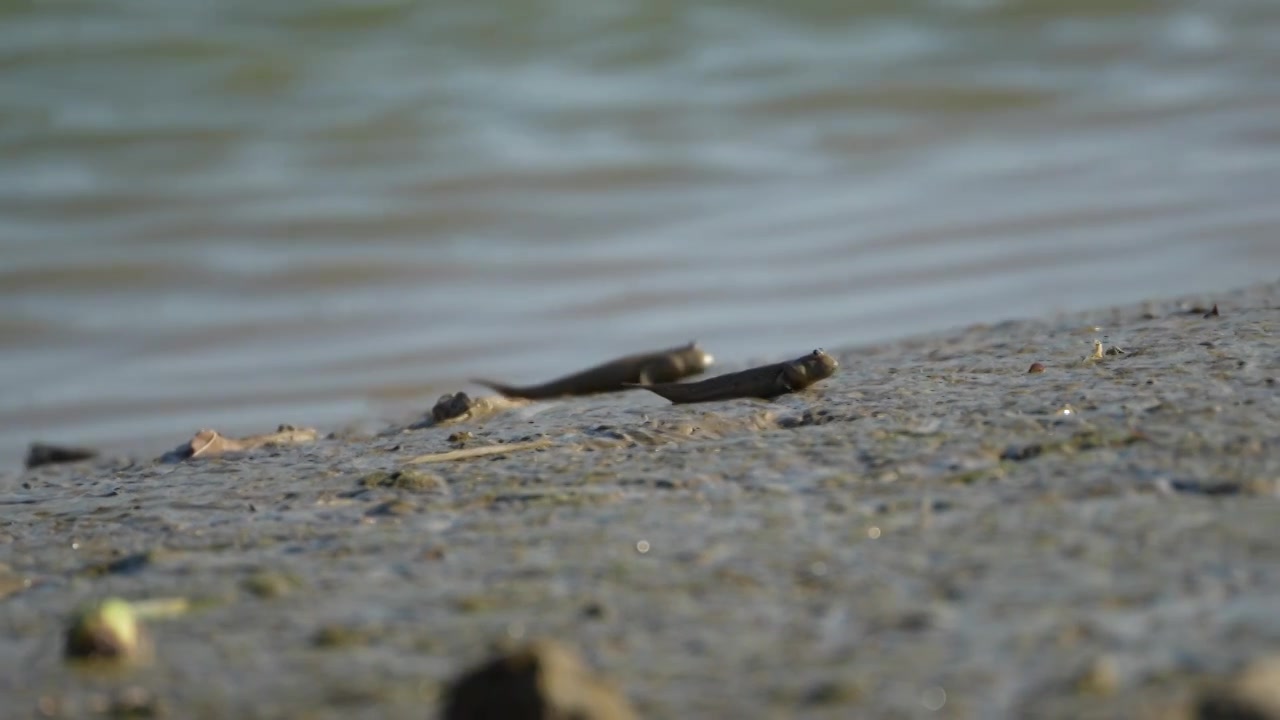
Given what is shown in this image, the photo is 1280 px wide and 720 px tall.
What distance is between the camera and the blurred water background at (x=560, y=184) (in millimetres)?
6160

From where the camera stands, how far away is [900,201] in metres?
8.23

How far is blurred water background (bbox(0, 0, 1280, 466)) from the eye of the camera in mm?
6160

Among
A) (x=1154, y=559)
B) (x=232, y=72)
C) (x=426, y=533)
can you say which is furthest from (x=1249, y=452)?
(x=232, y=72)

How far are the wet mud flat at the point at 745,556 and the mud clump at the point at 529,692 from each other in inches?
5.7

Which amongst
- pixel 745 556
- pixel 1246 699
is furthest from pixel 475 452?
pixel 1246 699

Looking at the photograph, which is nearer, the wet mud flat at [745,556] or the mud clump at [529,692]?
the mud clump at [529,692]

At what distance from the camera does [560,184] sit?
373 inches

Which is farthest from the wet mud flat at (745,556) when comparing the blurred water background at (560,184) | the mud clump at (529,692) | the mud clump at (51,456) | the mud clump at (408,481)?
the blurred water background at (560,184)

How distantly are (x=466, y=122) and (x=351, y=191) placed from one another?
191cm

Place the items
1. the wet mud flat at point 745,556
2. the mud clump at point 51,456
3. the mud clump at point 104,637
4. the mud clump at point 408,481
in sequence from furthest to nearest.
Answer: the mud clump at point 51,456, the mud clump at point 408,481, the mud clump at point 104,637, the wet mud flat at point 745,556

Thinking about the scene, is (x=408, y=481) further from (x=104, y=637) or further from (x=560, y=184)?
(x=560, y=184)

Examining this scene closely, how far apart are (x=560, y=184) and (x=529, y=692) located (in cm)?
806

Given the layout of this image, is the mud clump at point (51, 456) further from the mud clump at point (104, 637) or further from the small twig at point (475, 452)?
the mud clump at point (104, 637)

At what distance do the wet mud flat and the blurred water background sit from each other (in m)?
2.11
